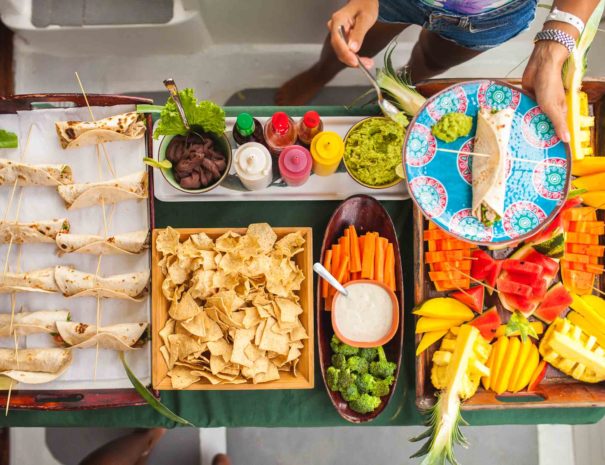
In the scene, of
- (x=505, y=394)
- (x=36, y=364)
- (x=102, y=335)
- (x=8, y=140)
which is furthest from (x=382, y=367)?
(x=8, y=140)

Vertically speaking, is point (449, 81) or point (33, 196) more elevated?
point (449, 81)

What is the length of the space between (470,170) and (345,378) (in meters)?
0.75

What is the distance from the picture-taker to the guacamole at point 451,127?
1.45m

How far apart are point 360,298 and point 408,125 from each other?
0.56 m

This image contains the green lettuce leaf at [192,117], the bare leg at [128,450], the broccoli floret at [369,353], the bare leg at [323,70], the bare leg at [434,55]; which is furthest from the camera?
the bare leg at [128,450]

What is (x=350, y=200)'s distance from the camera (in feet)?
5.27

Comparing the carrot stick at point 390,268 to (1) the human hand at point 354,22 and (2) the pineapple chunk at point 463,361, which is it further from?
(1) the human hand at point 354,22

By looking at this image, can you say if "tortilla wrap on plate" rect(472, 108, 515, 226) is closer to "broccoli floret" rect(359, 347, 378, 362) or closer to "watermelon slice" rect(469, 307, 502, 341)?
"watermelon slice" rect(469, 307, 502, 341)

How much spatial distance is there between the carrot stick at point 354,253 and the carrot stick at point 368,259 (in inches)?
0.7

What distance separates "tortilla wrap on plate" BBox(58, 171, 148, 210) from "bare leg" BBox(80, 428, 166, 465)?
1.33m

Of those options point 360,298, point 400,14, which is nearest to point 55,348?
point 360,298

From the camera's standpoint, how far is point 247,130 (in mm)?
1422

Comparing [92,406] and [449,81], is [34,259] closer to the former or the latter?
[92,406]

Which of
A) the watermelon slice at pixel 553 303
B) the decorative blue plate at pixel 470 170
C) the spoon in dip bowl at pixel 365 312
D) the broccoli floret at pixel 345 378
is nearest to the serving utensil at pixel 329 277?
the spoon in dip bowl at pixel 365 312
